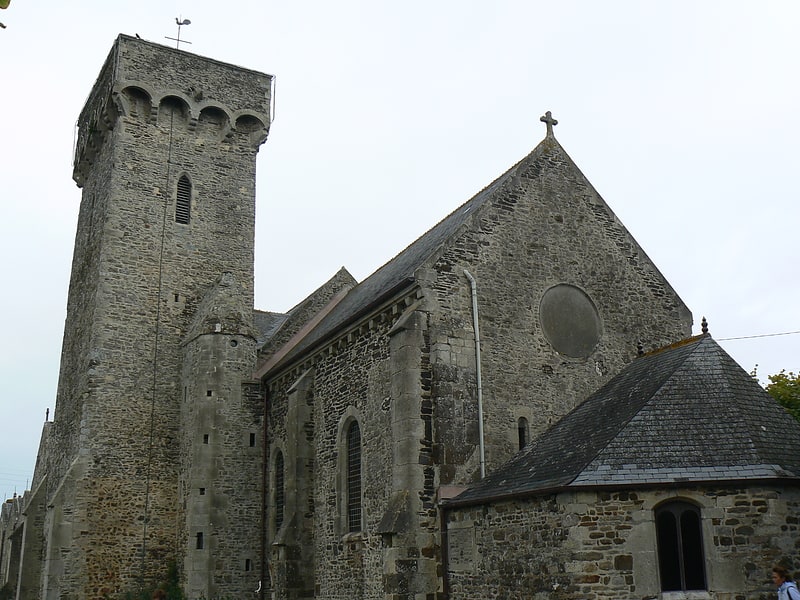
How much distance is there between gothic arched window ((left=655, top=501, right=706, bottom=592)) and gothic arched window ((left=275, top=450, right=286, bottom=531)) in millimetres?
11760

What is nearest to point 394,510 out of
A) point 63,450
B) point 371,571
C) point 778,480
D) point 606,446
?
point 371,571

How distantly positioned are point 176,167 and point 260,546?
12293 mm

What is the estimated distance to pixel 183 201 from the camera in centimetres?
2741

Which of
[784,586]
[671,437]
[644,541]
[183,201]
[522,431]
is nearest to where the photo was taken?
[784,586]

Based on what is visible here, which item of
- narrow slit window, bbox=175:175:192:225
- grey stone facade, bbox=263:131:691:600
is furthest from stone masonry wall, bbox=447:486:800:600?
narrow slit window, bbox=175:175:192:225

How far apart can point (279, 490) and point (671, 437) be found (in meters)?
12.5

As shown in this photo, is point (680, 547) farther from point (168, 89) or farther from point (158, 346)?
point (168, 89)

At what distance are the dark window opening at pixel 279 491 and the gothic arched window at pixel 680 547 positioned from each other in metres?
11.8

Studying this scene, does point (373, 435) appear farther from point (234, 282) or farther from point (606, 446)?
A: point (234, 282)

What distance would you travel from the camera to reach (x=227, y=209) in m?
27.9

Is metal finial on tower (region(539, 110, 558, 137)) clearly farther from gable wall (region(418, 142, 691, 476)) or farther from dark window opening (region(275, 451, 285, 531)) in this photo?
dark window opening (region(275, 451, 285, 531))

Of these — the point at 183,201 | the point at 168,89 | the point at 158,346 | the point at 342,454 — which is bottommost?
the point at 342,454

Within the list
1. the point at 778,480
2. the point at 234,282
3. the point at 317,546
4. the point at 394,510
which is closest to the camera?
the point at 778,480

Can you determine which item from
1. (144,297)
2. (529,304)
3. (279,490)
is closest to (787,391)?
(529,304)
